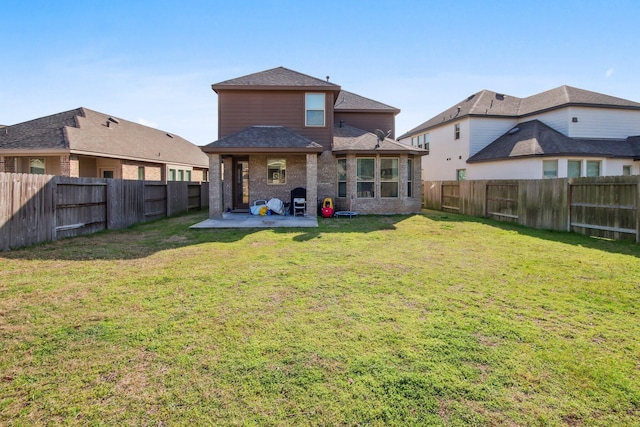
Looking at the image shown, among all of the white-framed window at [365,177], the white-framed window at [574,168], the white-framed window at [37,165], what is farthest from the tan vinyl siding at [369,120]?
the white-framed window at [37,165]

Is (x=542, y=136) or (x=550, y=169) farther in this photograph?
(x=542, y=136)

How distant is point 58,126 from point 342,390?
20878 mm

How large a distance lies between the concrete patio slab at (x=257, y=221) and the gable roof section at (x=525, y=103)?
14.6 metres

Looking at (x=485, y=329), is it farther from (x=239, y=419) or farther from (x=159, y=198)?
(x=159, y=198)

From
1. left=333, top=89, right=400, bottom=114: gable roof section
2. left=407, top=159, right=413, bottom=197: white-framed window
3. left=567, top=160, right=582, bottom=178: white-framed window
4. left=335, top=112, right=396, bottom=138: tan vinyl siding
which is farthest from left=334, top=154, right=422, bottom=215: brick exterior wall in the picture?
left=567, top=160, right=582, bottom=178: white-framed window

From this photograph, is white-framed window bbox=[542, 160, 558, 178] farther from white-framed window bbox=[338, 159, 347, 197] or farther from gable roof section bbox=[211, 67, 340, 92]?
gable roof section bbox=[211, 67, 340, 92]

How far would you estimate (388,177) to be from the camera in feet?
52.0

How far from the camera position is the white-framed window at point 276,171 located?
1541 cm

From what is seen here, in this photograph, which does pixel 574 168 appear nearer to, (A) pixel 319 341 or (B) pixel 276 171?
(B) pixel 276 171

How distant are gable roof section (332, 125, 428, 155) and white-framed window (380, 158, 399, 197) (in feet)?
2.04

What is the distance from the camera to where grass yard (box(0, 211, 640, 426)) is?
2.47m

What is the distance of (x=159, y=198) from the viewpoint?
49.0ft

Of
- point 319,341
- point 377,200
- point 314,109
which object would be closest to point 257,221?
point 377,200

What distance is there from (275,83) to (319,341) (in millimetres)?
14005
